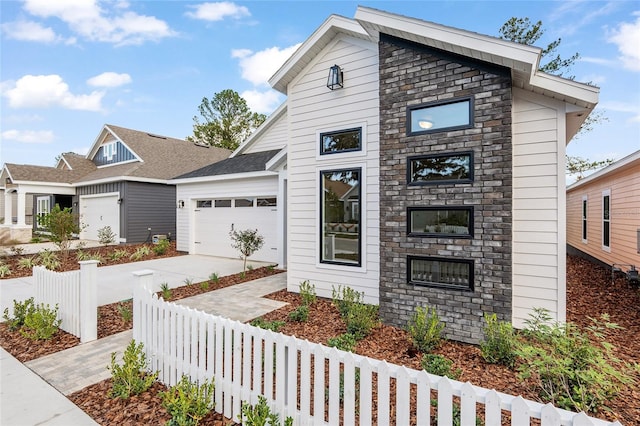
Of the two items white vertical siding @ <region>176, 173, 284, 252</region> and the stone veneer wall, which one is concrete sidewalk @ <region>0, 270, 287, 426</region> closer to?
the stone veneer wall

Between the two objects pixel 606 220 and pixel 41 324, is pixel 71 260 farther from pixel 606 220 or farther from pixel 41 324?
pixel 606 220

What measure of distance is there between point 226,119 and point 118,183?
15.5 metres

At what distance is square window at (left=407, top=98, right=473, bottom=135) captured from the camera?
14.1 ft

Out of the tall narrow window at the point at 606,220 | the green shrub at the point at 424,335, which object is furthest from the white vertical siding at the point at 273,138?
the tall narrow window at the point at 606,220

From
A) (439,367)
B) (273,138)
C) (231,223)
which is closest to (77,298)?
(439,367)

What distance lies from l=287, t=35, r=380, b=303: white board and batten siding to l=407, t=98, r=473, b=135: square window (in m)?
0.98

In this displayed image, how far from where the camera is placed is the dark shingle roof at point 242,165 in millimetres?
11289

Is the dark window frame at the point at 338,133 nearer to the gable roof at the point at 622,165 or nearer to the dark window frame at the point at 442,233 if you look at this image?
the dark window frame at the point at 442,233

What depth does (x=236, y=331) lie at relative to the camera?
267cm

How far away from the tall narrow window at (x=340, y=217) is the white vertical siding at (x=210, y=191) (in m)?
3.50

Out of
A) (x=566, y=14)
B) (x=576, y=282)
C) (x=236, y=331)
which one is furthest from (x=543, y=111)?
(x=566, y=14)

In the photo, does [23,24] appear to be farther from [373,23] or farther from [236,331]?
[236,331]

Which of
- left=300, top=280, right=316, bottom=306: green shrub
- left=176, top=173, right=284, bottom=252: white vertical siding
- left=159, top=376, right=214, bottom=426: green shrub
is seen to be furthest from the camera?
left=176, top=173, right=284, bottom=252: white vertical siding

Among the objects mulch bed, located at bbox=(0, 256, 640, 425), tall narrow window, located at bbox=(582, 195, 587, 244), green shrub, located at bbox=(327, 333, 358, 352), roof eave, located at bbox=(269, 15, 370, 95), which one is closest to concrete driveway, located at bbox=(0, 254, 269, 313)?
mulch bed, located at bbox=(0, 256, 640, 425)
